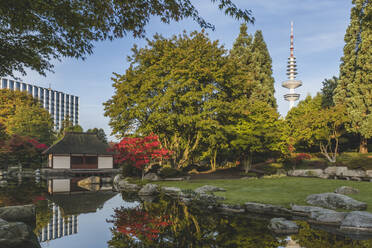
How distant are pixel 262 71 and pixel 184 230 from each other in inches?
1522

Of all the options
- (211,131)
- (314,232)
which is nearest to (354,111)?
(211,131)

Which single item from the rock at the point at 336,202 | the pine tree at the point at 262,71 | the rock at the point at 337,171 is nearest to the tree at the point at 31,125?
the pine tree at the point at 262,71

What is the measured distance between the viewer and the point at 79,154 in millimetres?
36812

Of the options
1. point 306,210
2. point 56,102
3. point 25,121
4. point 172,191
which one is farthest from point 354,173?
point 56,102

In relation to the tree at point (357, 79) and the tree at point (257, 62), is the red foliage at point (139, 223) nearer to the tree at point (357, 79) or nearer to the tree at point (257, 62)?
the tree at point (357, 79)

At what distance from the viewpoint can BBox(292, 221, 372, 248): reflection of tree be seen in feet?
21.1

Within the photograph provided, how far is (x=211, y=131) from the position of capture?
2350 cm

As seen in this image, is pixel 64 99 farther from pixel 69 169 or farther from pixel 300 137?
pixel 300 137

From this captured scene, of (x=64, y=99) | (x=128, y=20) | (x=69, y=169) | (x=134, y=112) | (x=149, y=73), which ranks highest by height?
(x=64, y=99)

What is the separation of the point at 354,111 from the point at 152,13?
31.4 metres

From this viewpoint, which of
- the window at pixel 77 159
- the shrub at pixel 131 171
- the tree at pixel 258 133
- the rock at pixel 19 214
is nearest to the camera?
the rock at pixel 19 214

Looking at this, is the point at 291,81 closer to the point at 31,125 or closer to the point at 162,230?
the point at 31,125

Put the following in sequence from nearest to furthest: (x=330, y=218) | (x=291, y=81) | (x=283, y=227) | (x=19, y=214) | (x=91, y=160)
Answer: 1. (x=283, y=227)
2. (x=330, y=218)
3. (x=19, y=214)
4. (x=91, y=160)
5. (x=291, y=81)

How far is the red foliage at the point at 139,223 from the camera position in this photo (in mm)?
7688
